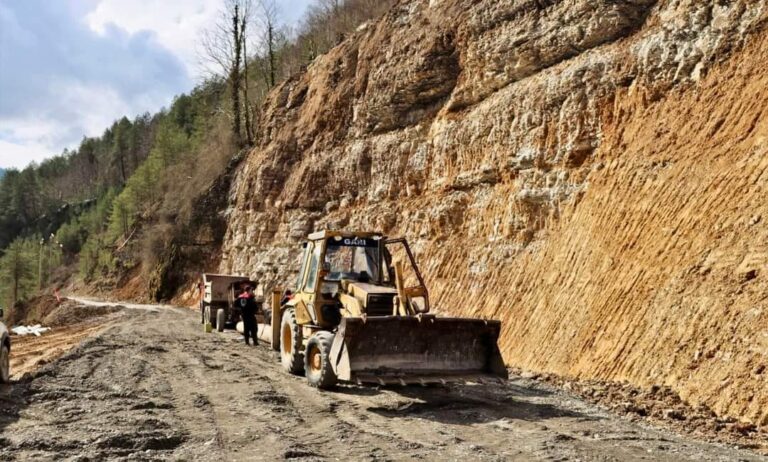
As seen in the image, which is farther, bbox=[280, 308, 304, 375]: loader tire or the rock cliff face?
bbox=[280, 308, 304, 375]: loader tire

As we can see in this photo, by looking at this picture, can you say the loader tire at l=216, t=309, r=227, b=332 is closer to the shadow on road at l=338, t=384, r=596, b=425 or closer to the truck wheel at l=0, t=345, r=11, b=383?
the truck wheel at l=0, t=345, r=11, b=383

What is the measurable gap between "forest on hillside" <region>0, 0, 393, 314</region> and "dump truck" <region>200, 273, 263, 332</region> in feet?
61.6

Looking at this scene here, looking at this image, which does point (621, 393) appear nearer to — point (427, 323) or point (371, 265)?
point (427, 323)

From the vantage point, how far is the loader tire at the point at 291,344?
36.1ft

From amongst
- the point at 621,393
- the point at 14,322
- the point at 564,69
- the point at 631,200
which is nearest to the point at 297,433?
the point at 621,393

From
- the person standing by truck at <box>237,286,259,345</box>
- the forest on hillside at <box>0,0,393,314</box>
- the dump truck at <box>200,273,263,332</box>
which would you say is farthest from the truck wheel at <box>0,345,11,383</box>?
the forest on hillside at <box>0,0,393,314</box>

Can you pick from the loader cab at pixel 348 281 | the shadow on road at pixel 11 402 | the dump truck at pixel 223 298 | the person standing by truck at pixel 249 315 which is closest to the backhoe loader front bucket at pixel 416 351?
the loader cab at pixel 348 281

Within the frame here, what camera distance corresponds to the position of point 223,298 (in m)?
21.9

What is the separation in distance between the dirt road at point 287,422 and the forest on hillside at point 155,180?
94.8 feet

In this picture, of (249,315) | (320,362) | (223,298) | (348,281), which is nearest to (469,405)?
(320,362)

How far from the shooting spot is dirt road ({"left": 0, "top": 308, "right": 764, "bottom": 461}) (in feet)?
20.4

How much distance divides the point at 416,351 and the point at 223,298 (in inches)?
560

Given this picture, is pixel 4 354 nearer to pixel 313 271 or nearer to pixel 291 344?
pixel 291 344

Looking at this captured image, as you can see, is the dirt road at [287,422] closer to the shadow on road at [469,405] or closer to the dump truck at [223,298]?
the shadow on road at [469,405]
